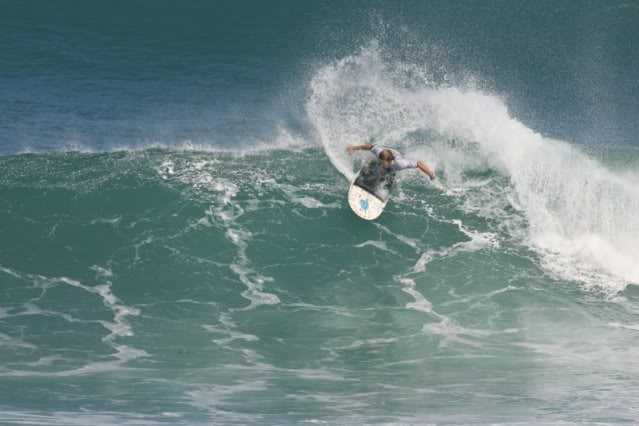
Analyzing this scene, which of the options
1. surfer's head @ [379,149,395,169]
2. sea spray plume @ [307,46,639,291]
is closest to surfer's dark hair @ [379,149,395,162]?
surfer's head @ [379,149,395,169]

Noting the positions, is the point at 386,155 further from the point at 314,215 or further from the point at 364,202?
the point at 314,215

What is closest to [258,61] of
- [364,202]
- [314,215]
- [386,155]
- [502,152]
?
[314,215]

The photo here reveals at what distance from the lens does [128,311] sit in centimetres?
1703

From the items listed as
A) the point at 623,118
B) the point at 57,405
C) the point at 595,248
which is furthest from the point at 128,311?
the point at 623,118

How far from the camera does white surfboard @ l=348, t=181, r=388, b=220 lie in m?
19.5

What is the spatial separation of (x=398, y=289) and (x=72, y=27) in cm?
1647

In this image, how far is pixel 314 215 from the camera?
67.0ft

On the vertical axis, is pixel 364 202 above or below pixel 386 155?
below

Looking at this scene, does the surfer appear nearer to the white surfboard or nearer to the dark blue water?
the white surfboard

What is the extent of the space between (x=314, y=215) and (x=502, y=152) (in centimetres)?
564

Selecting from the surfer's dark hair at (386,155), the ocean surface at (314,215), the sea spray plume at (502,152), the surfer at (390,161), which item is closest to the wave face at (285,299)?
the ocean surface at (314,215)

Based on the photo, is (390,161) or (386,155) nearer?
(386,155)

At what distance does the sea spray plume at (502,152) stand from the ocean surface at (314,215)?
0.07 meters

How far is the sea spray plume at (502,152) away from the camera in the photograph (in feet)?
64.6
